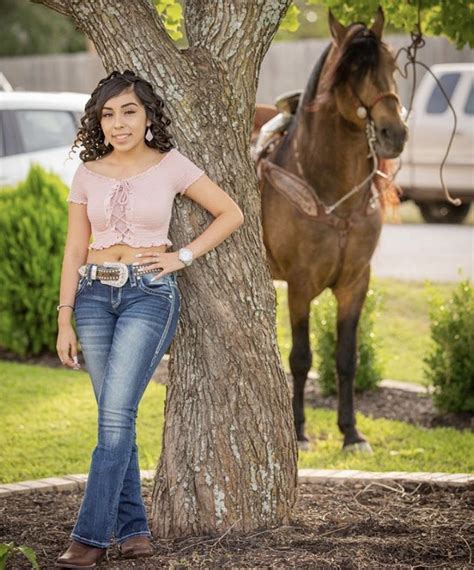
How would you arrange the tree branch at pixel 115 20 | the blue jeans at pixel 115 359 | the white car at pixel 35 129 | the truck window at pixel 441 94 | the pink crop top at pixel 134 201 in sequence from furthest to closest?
the truck window at pixel 441 94 < the white car at pixel 35 129 < the tree branch at pixel 115 20 < the pink crop top at pixel 134 201 < the blue jeans at pixel 115 359

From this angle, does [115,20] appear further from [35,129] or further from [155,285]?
[35,129]

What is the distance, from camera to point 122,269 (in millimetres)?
4230

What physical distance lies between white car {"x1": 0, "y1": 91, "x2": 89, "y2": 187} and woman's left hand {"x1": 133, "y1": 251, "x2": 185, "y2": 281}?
32.1ft

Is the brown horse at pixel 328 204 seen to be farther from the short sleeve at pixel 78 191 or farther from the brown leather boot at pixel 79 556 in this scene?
the brown leather boot at pixel 79 556

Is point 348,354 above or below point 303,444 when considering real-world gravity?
above

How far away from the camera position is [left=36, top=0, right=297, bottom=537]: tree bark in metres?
4.60

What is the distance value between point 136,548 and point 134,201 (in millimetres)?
1286

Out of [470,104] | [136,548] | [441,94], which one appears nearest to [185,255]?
[136,548]

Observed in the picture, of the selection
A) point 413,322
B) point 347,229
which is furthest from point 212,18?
point 413,322

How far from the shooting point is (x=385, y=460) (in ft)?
22.3

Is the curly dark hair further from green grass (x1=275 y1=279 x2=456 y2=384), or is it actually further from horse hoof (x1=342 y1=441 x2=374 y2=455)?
green grass (x1=275 y1=279 x2=456 y2=384)

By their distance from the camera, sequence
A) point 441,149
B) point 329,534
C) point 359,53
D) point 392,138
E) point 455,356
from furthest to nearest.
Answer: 1. point 441,149
2. point 455,356
3. point 359,53
4. point 392,138
5. point 329,534

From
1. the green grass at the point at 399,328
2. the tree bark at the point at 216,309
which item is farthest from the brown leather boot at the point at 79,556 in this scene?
the green grass at the point at 399,328

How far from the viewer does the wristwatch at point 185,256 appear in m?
4.34
